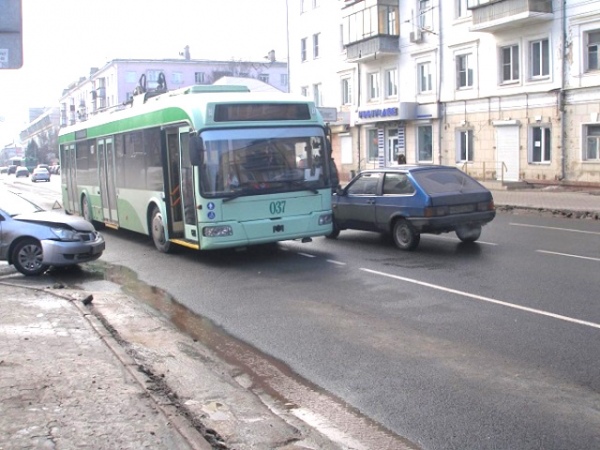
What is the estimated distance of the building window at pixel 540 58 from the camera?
31.7 meters

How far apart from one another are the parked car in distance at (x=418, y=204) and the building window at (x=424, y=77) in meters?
24.9

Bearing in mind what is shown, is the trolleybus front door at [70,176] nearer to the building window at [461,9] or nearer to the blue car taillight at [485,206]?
the blue car taillight at [485,206]

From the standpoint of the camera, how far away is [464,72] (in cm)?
3650

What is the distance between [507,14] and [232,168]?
2306 cm

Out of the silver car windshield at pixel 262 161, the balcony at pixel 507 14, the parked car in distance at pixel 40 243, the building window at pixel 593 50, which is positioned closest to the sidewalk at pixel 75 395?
the parked car in distance at pixel 40 243

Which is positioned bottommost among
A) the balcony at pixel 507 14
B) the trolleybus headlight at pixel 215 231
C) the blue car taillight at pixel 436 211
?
the trolleybus headlight at pixel 215 231

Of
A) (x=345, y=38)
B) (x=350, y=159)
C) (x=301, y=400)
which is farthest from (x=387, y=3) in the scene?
(x=301, y=400)

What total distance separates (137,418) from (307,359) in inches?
89.0

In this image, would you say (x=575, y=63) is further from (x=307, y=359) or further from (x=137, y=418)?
(x=137, y=418)

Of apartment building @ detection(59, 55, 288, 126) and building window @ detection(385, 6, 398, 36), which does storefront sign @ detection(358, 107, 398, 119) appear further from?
apartment building @ detection(59, 55, 288, 126)

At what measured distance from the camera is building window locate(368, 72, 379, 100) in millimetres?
43344

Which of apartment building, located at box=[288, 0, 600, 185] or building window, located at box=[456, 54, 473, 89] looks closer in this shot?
apartment building, located at box=[288, 0, 600, 185]

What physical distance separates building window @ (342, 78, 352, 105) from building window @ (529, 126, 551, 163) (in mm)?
15784

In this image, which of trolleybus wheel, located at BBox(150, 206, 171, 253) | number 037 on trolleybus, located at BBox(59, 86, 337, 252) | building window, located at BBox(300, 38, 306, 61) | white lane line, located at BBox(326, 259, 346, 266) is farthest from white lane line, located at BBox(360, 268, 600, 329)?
building window, located at BBox(300, 38, 306, 61)
